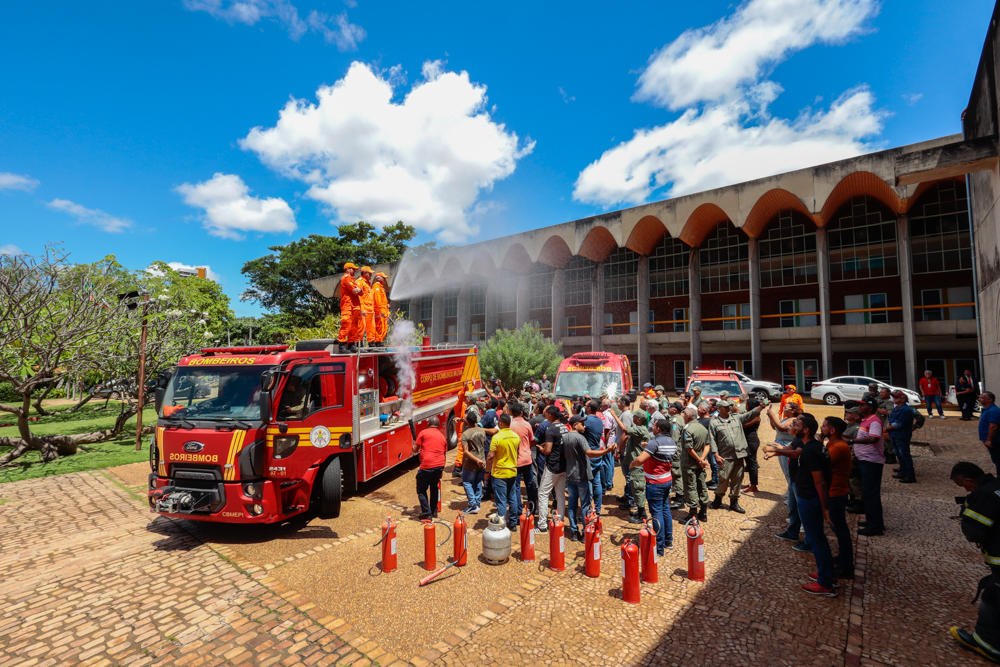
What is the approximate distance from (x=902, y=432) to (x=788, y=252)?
21.3 meters

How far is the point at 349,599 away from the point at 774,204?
2786 centimetres

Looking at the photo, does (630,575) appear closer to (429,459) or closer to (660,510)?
(660,510)

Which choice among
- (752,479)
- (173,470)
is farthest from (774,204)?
(173,470)

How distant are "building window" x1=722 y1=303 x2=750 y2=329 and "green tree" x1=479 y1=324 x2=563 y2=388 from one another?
1268cm

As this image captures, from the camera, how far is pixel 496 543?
566cm

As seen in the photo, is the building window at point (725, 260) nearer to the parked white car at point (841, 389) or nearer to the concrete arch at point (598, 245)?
the concrete arch at point (598, 245)

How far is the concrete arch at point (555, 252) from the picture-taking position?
101ft

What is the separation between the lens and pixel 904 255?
22047mm

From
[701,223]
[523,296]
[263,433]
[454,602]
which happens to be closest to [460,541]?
[454,602]

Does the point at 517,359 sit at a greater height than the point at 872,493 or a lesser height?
greater

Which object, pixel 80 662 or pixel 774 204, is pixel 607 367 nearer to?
pixel 80 662

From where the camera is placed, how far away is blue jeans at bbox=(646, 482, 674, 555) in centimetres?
581

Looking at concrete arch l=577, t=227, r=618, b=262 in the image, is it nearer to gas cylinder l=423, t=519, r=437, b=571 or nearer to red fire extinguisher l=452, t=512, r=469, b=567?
red fire extinguisher l=452, t=512, r=469, b=567

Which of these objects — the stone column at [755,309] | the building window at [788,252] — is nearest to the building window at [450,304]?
the stone column at [755,309]
